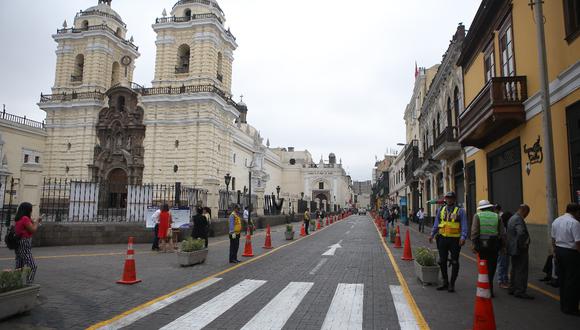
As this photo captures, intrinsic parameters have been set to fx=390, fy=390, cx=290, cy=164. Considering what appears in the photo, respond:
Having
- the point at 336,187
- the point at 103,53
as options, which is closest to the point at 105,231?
the point at 103,53

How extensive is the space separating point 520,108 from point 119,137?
3935 centimetres

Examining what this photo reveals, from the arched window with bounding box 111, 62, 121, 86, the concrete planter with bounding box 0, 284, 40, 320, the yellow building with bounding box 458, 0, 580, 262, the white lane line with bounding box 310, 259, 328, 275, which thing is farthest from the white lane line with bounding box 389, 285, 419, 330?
the arched window with bounding box 111, 62, 121, 86

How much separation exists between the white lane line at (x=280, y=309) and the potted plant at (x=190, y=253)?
12.6ft

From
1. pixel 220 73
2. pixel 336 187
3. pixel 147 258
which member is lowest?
pixel 147 258

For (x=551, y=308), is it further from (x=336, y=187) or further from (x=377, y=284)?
(x=336, y=187)

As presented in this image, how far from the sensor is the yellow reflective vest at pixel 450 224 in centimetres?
782

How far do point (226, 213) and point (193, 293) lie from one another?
775 inches

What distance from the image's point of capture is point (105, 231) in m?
17.5

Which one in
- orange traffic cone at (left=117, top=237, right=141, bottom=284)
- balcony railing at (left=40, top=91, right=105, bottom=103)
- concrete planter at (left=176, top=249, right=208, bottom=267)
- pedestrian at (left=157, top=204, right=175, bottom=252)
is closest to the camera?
orange traffic cone at (left=117, top=237, right=141, bottom=284)

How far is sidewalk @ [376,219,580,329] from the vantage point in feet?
19.0

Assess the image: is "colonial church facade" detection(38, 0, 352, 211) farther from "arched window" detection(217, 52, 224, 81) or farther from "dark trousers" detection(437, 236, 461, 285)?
"dark trousers" detection(437, 236, 461, 285)

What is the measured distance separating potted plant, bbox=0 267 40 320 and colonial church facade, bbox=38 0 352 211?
30.2 m

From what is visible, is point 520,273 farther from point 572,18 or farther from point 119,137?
point 119,137

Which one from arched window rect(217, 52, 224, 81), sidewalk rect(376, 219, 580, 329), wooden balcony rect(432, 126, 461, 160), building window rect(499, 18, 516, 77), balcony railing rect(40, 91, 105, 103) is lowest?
sidewalk rect(376, 219, 580, 329)
